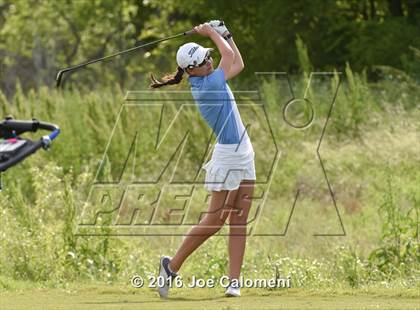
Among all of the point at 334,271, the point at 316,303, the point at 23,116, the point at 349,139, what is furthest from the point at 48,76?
the point at 316,303

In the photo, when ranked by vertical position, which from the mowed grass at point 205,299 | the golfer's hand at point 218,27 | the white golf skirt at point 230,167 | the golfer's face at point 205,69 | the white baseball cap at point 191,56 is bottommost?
the mowed grass at point 205,299

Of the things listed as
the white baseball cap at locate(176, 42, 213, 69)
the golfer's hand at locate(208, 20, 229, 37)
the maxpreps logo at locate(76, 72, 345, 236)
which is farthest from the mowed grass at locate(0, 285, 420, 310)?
the maxpreps logo at locate(76, 72, 345, 236)

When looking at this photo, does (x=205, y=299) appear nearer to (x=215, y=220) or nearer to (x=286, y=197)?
(x=215, y=220)

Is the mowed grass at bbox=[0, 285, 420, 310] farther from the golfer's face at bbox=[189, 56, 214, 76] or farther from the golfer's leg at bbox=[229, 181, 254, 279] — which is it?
the golfer's face at bbox=[189, 56, 214, 76]

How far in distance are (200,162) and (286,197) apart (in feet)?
5.25

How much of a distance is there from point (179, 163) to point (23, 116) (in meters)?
3.27

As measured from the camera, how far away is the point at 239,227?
991 cm

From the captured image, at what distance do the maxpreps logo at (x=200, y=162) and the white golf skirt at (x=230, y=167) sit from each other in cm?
696

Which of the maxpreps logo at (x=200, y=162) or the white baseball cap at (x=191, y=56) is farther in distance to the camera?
the maxpreps logo at (x=200, y=162)

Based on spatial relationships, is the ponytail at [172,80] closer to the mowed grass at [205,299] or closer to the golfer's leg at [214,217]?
the golfer's leg at [214,217]

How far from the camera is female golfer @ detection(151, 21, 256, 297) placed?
31.2 ft

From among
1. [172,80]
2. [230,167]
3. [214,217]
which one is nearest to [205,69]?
[172,80]

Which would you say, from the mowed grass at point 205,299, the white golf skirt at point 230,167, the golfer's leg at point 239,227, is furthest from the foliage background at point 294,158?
the white golf skirt at point 230,167

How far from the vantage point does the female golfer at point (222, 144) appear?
375 inches
